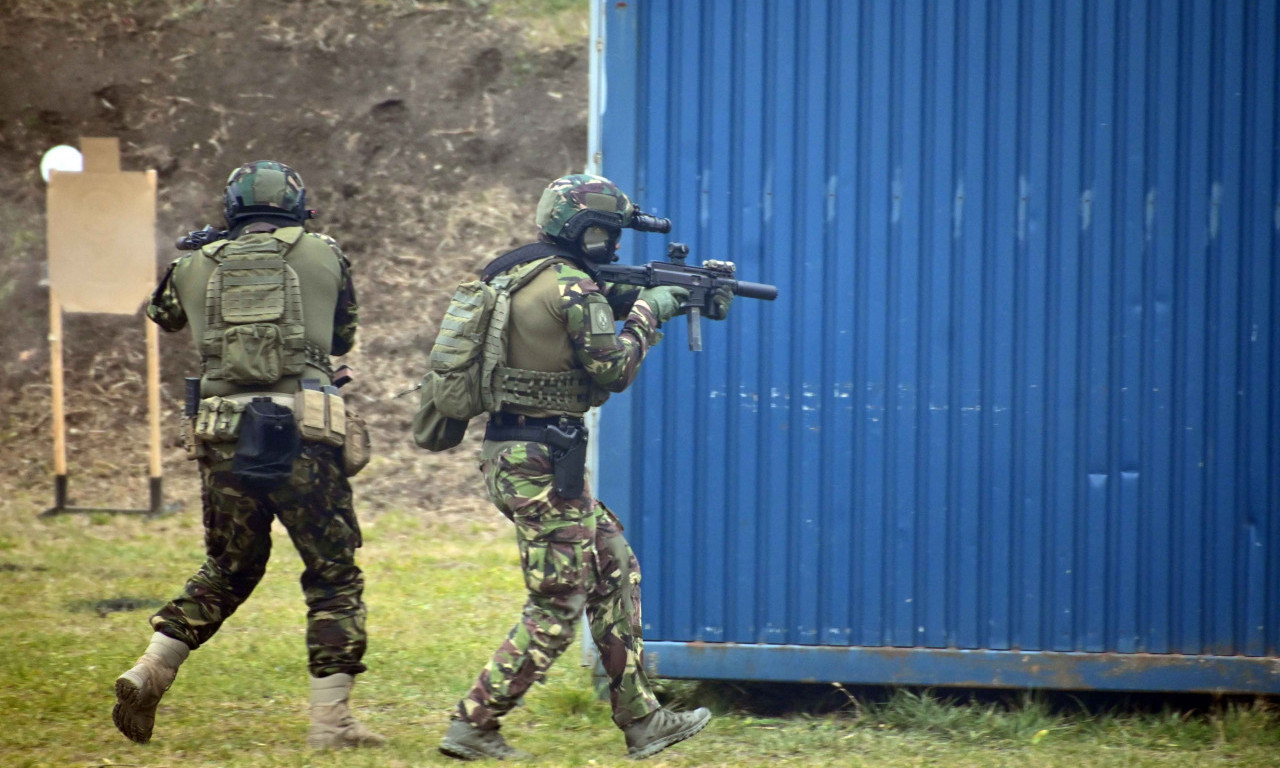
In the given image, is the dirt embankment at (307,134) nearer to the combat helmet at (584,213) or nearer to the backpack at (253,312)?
the backpack at (253,312)

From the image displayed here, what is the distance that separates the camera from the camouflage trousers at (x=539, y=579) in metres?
4.67

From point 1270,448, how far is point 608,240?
2614 millimetres

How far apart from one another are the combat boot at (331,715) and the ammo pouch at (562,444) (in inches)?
41.6

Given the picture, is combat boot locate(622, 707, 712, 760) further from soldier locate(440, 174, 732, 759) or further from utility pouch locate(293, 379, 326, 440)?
utility pouch locate(293, 379, 326, 440)

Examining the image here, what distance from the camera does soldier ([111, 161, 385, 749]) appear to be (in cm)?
483

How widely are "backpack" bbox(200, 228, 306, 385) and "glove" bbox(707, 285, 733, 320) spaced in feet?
4.78

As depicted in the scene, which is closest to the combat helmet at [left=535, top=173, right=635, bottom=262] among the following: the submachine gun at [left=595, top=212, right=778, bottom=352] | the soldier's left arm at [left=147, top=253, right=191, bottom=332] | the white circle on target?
the submachine gun at [left=595, top=212, right=778, bottom=352]

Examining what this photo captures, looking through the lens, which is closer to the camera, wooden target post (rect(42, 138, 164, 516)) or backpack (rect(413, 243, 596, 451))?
backpack (rect(413, 243, 596, 451))

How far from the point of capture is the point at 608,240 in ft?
16.1

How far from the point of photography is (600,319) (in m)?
4.65

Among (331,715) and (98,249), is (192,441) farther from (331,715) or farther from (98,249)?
(98,249)

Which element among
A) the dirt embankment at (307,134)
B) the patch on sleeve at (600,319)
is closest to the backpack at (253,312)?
the patch on sleeve at (600,319)

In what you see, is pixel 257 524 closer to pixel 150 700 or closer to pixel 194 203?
pixel 150 700

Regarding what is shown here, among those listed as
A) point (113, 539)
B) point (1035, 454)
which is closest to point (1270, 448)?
point (1035, 454)
